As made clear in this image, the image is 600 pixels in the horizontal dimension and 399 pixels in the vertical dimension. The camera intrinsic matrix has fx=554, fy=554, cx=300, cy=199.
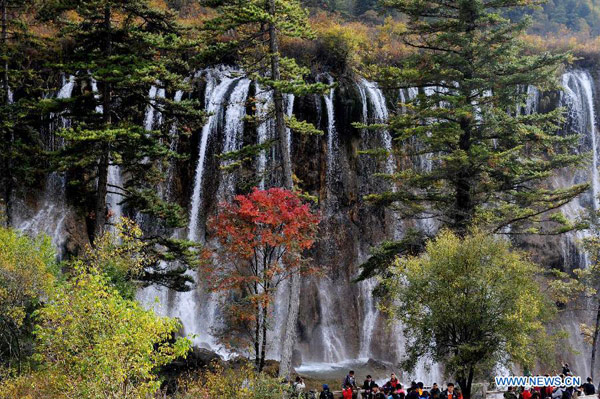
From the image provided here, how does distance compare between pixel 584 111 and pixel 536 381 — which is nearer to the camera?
pixel 536 381

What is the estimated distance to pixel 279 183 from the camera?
30188mm

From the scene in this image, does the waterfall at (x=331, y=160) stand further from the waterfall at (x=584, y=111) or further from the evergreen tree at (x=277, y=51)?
the waterfall at (x=584, y=111)

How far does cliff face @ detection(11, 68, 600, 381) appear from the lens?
90.5 ft

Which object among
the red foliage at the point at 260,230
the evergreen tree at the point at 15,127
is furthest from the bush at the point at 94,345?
the evergreen tree at the point at 15,127

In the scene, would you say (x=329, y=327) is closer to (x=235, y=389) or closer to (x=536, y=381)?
(x=536, y=381)

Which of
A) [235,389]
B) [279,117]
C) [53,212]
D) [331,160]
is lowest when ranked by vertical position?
[235,389]

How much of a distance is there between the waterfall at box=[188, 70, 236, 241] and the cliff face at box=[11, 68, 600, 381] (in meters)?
0.05

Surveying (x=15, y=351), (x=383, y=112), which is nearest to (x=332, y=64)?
(x=383, y=112)

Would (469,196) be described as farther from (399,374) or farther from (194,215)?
(194,215)

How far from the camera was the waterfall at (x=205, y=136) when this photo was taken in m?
28.4

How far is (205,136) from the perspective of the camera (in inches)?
1160

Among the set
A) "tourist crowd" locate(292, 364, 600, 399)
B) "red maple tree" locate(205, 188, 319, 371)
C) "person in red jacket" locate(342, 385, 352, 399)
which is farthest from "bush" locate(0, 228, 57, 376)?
"person in red jacket" locate(342, 385, 352, 399)

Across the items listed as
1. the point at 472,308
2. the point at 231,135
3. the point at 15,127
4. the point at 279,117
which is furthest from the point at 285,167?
the point at 15,127

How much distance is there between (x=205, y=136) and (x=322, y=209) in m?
7.72
